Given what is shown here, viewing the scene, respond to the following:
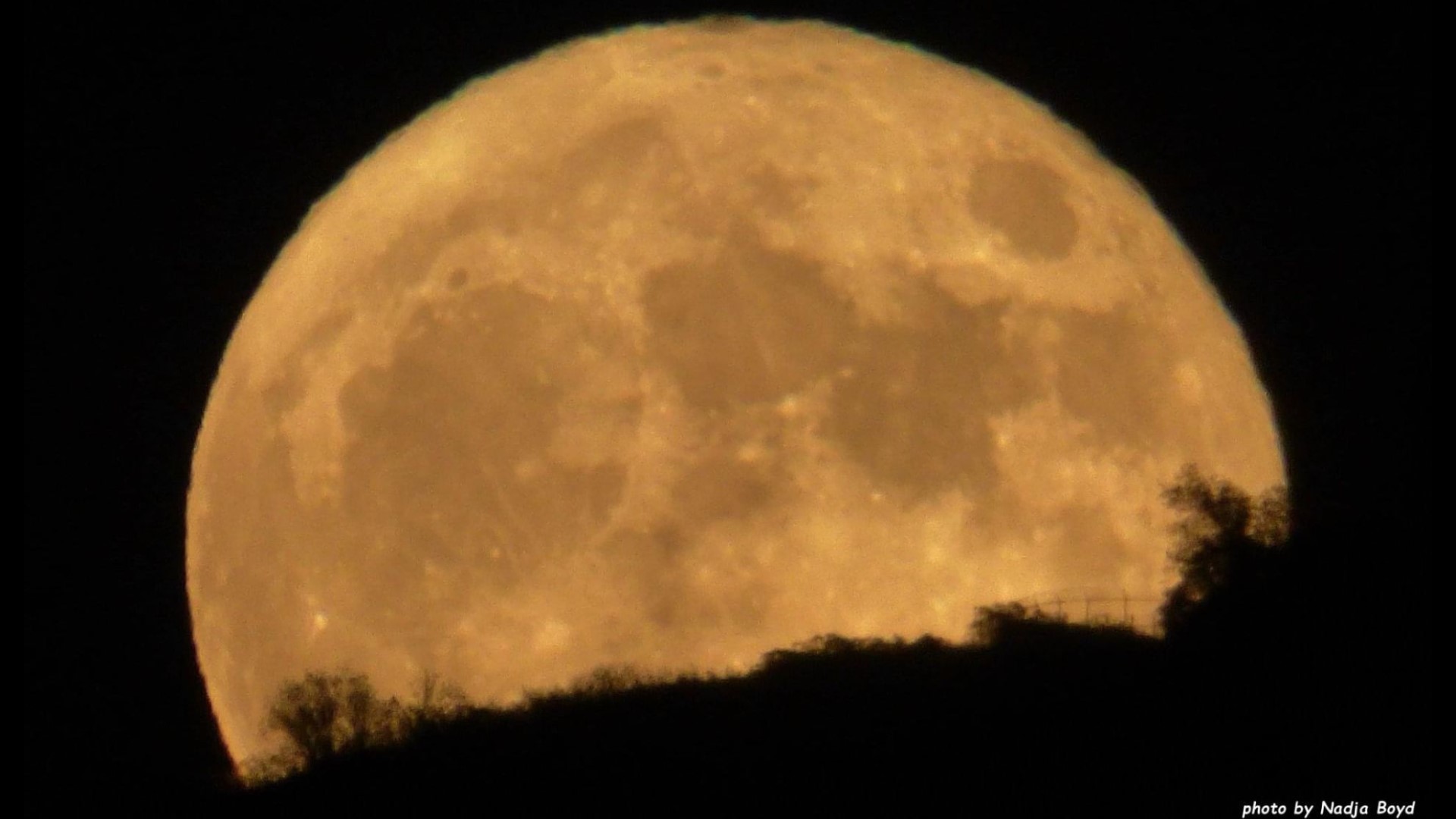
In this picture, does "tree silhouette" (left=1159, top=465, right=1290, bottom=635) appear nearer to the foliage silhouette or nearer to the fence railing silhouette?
the fence railing silhouette

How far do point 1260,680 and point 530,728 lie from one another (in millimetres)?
7825

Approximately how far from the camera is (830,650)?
15.7 metres

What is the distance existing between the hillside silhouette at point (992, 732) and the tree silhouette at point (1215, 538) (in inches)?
4.6

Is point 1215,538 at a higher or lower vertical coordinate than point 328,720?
higher

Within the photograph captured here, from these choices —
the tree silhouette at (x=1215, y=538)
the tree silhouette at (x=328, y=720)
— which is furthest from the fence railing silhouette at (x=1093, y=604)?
the tree silhouette at (x=328, y=720)

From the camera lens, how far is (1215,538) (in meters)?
17.2

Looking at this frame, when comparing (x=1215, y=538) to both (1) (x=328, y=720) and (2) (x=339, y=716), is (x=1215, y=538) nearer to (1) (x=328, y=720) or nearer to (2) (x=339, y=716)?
(2) (x=339, y=716)

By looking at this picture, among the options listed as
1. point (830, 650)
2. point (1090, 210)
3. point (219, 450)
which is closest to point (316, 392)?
point (219, 450)

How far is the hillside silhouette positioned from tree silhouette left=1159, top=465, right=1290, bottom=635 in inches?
4.6

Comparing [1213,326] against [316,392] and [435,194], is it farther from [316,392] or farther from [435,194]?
[316,392]

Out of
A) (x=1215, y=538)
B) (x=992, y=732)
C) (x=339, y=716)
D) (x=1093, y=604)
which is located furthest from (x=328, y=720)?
(x=1215, y=538)

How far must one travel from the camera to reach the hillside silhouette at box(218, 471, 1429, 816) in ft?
40.0

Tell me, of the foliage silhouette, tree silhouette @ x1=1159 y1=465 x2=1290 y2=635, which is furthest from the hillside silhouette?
the foliage silhouette

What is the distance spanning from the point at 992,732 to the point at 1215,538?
20.4 ft
